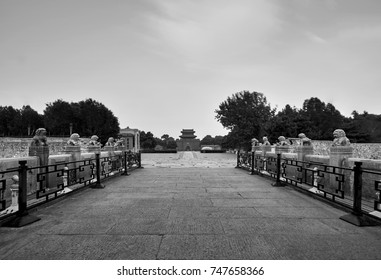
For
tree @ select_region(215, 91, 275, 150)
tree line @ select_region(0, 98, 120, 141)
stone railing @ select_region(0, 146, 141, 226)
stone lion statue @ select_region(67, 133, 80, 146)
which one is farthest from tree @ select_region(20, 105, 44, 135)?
stone lion statue @ select_region(67, 133, 80, 146)

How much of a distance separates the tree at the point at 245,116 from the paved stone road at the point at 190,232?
27.1 metres

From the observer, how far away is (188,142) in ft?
224

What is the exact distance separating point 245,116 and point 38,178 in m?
30.0

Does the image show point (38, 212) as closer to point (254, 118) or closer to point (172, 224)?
point (172, 224)

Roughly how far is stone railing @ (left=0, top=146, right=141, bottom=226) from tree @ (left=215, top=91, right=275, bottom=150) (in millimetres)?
22224

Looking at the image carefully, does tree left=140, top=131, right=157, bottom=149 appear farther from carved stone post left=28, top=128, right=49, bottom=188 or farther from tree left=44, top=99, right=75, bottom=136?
carved stone post left=28, top=128, right=49, bottom=188

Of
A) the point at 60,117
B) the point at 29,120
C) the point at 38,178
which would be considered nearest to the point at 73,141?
the point at 38,178

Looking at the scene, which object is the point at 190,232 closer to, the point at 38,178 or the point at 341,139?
the point at 38,178

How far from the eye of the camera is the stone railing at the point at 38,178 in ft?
13.8

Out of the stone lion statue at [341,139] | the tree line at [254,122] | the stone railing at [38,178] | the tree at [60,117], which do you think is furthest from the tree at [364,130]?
the tree at [60,117]

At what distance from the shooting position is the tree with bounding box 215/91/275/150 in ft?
107

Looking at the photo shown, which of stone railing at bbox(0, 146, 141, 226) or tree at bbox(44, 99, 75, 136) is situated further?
tree at bbox(44, 99, 75, 136)

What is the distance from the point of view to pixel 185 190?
7344mm

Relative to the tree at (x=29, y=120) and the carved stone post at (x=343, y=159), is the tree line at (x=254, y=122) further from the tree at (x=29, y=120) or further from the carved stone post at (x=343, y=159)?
the tree at (x=29, y=120)
